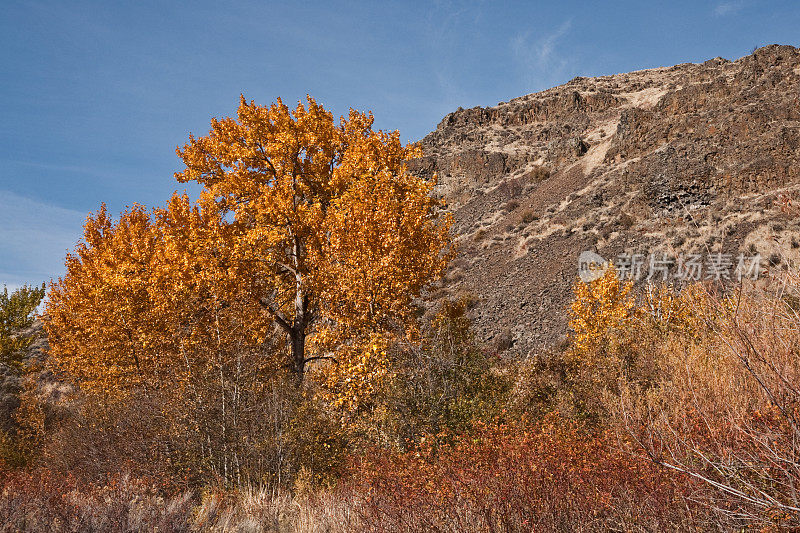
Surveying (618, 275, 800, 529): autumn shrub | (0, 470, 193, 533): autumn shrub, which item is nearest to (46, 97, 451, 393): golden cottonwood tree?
(0, 470, 193, 533): autumn shrub

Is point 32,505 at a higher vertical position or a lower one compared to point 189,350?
lower

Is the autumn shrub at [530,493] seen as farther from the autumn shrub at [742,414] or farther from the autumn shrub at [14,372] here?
the autumn shrub at [14,372]

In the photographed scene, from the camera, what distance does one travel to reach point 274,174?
44.0 ft

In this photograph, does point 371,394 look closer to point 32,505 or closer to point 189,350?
point 189,350

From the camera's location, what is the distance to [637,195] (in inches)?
1502

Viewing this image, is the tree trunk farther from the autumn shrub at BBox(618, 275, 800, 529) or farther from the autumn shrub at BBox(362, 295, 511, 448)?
the autumn shrub at BBox(618, 275, 800, 529)

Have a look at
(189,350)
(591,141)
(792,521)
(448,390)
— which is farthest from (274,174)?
(591,141)

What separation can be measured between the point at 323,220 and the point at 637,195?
33.3m

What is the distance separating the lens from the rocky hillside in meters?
30.2

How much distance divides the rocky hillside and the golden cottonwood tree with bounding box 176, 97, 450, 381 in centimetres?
1541

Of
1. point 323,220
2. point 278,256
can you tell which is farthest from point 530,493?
point 278,256

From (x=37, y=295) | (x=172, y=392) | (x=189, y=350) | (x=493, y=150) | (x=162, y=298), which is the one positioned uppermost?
(x=493, y=150)

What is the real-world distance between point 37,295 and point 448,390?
42549mm

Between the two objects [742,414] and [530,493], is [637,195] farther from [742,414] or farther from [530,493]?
[530,493]
